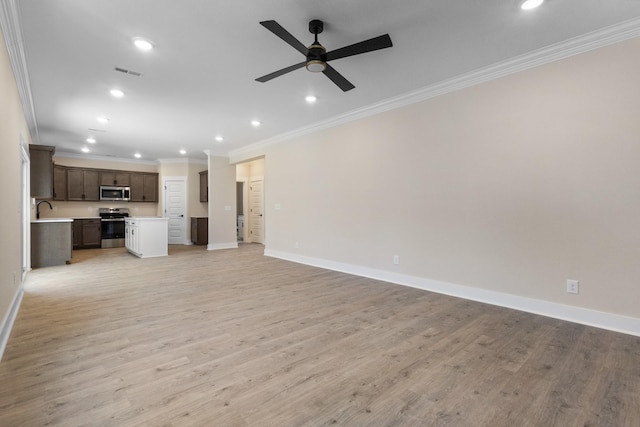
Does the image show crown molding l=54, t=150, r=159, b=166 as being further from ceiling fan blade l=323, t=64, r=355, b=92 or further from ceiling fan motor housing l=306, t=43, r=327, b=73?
ceiling fan motor housing l=306, t=43, r=327, b=73

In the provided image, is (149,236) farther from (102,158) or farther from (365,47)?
(365,47)

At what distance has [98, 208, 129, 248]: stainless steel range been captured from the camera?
846 cm

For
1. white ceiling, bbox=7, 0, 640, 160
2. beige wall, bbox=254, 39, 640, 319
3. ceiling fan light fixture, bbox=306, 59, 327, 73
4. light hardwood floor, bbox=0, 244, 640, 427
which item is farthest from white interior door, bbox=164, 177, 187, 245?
ceiling fan light fixture, bbox=306, 59, 327, 73

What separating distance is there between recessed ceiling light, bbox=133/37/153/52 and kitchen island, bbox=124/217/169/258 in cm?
462

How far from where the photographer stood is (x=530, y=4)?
7.73 ft

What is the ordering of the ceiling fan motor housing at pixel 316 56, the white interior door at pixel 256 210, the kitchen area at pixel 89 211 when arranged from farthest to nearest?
1. the white interior door at pixel 256 210
2. the kitchen area at pixel 89 211
3. the ceiling fan motor housing at pixel 316 56

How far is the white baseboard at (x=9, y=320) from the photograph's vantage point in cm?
233

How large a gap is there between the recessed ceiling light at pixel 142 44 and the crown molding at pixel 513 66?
2975mm

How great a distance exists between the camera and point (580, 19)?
8.38 ft

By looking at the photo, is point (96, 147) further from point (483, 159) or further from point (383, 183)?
point (483, 159)

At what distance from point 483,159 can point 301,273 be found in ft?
10.5

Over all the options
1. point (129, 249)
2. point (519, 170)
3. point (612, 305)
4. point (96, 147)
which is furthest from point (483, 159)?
point (96, 147)

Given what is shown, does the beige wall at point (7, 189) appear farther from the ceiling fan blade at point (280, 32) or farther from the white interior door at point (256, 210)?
the white interior door at point (256, 210)

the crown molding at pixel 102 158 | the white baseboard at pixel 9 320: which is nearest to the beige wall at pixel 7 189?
the white baseboard at pixel 9 320
